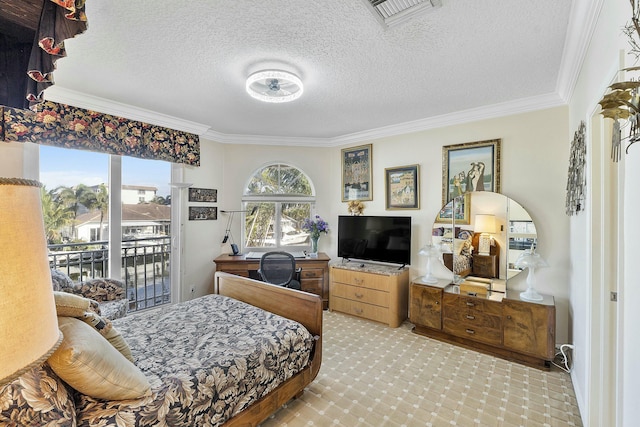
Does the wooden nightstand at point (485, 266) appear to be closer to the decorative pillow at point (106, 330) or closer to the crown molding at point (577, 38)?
the crown molding at point (577, 38)

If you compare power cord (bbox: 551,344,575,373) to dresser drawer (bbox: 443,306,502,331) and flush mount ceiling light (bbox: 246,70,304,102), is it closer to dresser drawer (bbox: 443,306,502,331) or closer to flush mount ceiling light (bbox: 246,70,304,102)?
dresser drawer (bbox: 443,306,502,331)

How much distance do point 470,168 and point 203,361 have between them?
127 inches

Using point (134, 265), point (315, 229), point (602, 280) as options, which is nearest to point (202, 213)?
point (134, 265)

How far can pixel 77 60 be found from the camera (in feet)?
7.04

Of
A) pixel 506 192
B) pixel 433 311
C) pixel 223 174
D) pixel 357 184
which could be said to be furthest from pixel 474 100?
pixel 223 174

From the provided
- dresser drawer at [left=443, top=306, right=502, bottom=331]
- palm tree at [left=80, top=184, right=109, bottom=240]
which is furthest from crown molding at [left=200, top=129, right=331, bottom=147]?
dresser drawer at [left=443, top=306, right=502, bottom=331]

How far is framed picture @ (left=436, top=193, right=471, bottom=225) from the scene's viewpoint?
3184 mm

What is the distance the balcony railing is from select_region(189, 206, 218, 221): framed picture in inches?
16.8

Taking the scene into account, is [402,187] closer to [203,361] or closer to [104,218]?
[203,361]

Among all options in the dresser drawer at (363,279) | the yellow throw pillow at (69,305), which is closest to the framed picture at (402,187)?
the dresser drawer at (363,279)

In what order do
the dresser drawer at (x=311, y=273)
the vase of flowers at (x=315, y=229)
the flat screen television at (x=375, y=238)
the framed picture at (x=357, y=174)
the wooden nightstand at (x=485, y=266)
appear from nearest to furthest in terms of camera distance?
→ the wooden nightstand at (x=485, y=266)
the flat screen television at (x=375, y=238)
the dresser drawer at (x=311, y=273)
the framed picture at (x=357, y=174)
the vase of flowers at (x=315, y=229)

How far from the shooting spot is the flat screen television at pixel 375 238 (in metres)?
3.58

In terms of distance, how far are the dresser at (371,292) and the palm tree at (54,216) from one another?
10.1ft

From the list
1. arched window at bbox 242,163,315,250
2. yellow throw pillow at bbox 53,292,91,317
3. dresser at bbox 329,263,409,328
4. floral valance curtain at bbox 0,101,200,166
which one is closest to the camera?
yellow throw pillow at bbox 53,292,91,317
